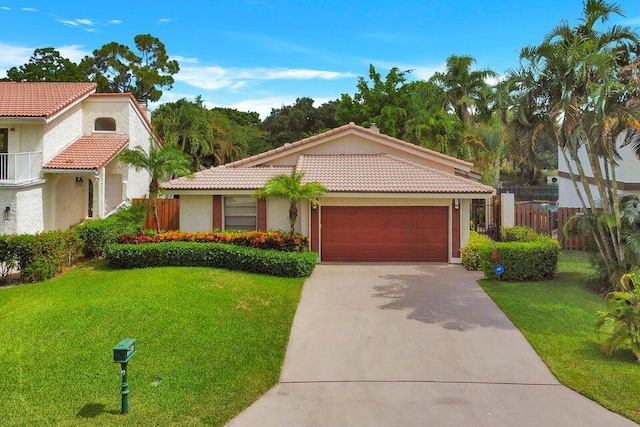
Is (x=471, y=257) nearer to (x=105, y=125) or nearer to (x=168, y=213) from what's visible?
(x=168, y=213)

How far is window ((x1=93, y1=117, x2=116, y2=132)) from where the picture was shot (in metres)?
23.3

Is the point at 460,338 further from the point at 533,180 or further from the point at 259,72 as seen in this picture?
the point at 533,180

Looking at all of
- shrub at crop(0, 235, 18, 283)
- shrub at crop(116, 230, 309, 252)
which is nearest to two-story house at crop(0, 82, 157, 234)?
shrub at crop(0, 235, 18, 283)

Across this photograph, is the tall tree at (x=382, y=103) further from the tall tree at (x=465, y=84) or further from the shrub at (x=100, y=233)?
the shrub at (x=100, y=233)

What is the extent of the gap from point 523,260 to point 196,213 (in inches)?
447

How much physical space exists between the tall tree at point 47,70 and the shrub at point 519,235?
4476 cm

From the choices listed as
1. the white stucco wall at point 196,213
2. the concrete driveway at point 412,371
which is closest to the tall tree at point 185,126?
the white stucco wall at point 196,213

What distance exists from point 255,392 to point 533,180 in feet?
212

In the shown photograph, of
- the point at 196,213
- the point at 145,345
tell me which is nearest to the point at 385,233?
the point at 196,213

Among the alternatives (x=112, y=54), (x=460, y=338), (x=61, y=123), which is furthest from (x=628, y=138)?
(x=112, y=54)

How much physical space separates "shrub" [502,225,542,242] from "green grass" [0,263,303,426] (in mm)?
8093

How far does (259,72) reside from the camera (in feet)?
108

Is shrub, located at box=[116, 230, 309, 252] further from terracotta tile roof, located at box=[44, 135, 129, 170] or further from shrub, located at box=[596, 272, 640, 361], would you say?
shrub, located at box=[596, 272, 640, 361]

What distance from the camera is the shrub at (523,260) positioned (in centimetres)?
1362
